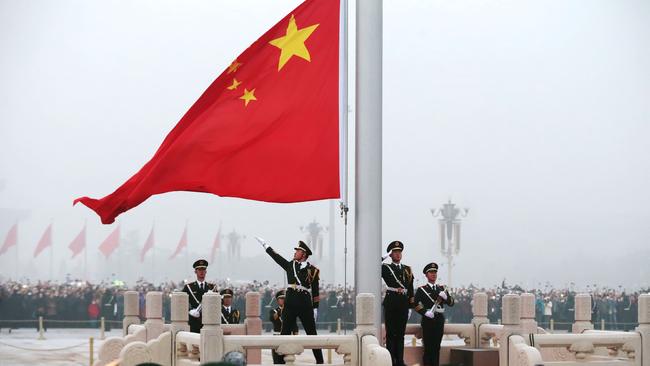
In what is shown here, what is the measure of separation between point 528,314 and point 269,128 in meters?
5.41

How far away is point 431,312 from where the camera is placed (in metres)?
13.4

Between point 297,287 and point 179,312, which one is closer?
point 179,312

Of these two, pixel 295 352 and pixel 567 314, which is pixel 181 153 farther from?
pixel 567 314

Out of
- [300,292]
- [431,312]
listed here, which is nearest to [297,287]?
[300,292]

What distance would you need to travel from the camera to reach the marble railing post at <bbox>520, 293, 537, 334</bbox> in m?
15.2

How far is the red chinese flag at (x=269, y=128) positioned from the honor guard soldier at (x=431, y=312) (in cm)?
247

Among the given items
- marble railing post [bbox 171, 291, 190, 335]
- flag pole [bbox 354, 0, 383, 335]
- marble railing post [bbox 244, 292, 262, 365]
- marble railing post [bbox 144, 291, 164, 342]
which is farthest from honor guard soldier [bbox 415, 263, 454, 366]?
marble railing post [bbox 144, 291, 164, 342]

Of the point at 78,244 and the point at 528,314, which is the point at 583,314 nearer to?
the point at 528,314

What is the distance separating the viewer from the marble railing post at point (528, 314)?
49.8 ft

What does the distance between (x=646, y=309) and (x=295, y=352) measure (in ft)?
13.1

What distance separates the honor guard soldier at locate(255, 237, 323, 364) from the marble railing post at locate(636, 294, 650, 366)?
12.0ft

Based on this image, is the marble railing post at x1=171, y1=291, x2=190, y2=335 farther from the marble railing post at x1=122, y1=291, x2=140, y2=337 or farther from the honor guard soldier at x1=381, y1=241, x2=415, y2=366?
the honor guard soldier at x1=381, y1=241, x2=415, y2=366

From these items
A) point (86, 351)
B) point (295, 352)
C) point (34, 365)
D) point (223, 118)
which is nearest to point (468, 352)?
point (295, 352)

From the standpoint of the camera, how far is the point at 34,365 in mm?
25859
